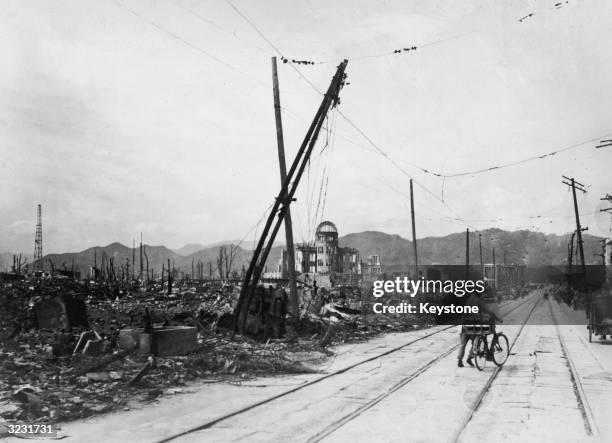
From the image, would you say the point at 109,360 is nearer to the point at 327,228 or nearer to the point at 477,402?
the point at 477,402

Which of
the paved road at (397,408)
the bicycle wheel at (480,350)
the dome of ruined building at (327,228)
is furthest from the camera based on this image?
the dome of ruined building at (327,228)

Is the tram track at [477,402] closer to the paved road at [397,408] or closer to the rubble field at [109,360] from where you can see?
the paved road at [397,408]

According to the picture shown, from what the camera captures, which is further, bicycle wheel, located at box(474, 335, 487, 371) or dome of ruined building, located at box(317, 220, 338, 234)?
dome of ruined building, located at box(317, 220, 338, 234)

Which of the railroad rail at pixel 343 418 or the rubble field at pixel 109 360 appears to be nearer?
the railroad rail at pixel 343 418

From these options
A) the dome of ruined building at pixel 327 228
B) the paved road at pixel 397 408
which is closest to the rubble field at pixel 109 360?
the paved road at pixel 397 408

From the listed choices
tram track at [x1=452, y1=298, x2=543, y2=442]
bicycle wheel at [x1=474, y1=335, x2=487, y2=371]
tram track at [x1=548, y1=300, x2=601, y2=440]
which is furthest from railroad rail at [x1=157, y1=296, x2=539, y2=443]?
tram track at [x1=548, y1=300, x2=601, y2=440]

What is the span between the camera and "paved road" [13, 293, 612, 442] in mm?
7237

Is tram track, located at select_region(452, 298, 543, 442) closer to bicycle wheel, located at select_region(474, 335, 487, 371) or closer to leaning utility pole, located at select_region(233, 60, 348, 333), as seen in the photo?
bicycle wheel, located at select_region(474, 335, 487, 371)

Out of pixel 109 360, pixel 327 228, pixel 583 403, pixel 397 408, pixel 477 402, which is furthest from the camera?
pixel 327 228

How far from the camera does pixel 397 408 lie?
871 centimetres

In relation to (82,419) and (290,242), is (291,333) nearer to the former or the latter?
(290,242)

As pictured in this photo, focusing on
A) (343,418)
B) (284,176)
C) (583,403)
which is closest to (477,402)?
(583,403)

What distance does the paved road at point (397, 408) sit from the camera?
7.24 metres

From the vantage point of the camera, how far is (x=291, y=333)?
19.5 metres
